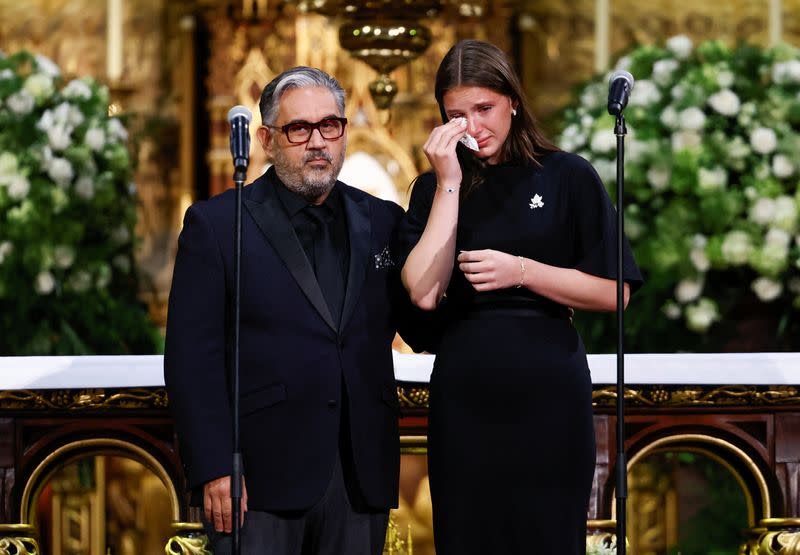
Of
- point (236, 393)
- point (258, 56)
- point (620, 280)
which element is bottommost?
point (236, 393)

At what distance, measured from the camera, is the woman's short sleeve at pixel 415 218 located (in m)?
3.84

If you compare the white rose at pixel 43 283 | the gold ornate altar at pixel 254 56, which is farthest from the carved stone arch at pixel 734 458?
the gold ornate altar at pixel 254 56

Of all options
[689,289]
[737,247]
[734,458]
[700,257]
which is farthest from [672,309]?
[734,458]

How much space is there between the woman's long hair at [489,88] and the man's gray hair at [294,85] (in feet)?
0.77

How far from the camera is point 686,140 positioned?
5715 millimetres

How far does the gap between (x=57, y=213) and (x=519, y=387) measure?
2.86 m

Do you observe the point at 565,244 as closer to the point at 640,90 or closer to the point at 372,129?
the point at 640,90

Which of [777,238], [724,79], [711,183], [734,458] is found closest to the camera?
[734,458]

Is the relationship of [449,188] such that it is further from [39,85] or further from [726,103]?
[39,85]

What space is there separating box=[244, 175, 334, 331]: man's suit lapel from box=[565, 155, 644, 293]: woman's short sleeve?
0.52 m

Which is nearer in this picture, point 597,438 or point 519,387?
point 519,387

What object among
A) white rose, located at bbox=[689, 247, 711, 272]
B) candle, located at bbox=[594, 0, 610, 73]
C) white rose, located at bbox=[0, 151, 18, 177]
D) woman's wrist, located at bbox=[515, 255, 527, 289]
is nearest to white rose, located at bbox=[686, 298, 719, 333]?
white rose, located at bbox=[689, 247, 711, 272]

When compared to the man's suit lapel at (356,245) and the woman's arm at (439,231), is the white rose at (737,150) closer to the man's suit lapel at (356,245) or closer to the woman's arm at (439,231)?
the man's suit lapel at (356,245)

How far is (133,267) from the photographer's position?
656cm
